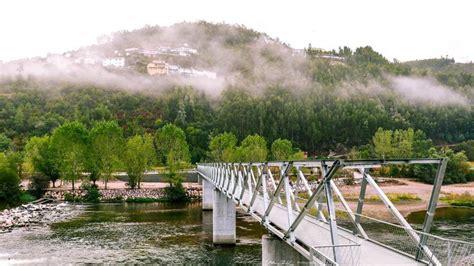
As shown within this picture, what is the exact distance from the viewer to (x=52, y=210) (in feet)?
219

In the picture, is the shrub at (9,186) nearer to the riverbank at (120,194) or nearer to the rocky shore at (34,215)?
the riverbank at (120,194)

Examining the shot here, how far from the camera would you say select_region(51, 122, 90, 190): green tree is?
8606 cm

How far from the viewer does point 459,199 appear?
81.7m

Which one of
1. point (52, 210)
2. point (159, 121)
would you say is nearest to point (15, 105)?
point (159, 121)

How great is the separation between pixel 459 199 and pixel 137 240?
61.5 m

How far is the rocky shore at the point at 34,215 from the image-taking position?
54237 millimetres

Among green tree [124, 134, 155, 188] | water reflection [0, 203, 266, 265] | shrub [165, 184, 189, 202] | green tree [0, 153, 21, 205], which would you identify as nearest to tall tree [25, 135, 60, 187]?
green tree [0, 153, 21, 205]

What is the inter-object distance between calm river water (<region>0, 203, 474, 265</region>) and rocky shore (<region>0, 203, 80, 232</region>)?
8.01ft

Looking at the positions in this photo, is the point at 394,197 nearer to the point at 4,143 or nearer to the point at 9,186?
the point at 9,186

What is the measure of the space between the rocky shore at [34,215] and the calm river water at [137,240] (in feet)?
8.01

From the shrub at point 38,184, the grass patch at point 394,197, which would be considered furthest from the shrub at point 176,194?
the grass patch at point 394,197

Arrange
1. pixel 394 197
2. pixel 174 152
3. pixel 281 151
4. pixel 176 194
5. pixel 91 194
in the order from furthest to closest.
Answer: pixel 281 151
pixel 174 152
pixel 176 194
pixel 394 197
pixel 91 194

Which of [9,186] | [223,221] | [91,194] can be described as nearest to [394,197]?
[223,221]

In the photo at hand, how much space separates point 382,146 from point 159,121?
83.9 metres
